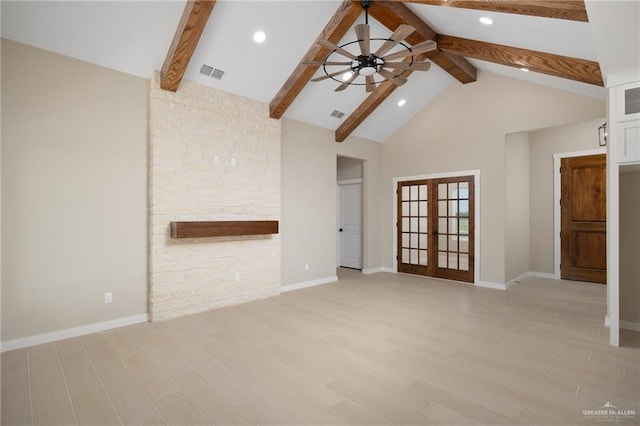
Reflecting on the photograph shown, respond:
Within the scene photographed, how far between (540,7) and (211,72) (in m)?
3.73

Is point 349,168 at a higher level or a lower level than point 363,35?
lower

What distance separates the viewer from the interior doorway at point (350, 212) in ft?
25.3

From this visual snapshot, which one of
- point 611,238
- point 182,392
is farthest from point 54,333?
point 611,238

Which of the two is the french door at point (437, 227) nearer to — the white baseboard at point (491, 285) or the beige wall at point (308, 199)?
the white baseboard at point (491, 285)

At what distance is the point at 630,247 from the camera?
143 inches

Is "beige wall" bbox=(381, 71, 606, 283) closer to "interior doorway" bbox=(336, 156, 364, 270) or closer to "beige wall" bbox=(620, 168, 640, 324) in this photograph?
"interior doorway" bbox=(336, 156, 364, 270)

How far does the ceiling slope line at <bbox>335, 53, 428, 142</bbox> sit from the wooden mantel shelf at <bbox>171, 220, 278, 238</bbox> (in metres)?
2.42

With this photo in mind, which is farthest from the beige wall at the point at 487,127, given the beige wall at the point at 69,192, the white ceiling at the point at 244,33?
the beige wall at the point at 69,192

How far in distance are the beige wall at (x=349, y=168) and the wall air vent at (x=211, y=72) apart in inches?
155

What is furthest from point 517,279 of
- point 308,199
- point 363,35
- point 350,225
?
point 363,35

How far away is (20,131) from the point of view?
3.24 metres

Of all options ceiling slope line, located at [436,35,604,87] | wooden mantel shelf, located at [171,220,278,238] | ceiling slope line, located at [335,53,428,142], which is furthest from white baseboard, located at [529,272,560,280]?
wooden mantel shelf, located at [171,220,278,238]

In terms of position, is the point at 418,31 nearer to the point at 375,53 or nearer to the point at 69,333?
the point at 375,53

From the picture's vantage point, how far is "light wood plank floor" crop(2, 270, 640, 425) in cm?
218
